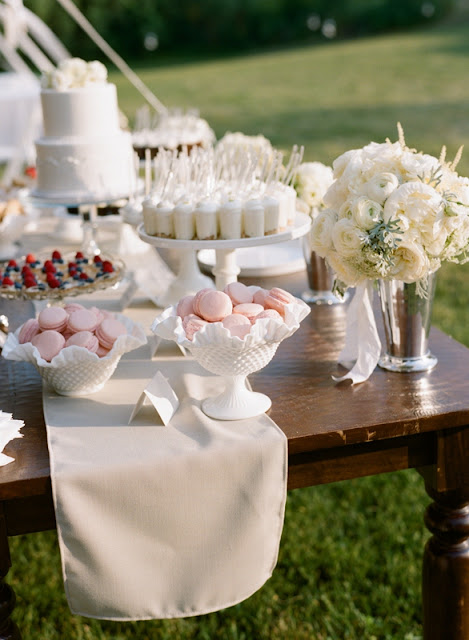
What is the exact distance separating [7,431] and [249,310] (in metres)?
0.42

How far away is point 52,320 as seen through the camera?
4.69 ft

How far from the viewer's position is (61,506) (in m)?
1.23

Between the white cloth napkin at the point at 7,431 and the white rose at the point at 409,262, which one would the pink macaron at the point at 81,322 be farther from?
the white rose at the point at 409,262

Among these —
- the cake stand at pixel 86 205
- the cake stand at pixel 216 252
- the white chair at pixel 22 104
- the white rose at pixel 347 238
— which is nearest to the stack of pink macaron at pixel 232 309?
the white rose at pixel 347 238

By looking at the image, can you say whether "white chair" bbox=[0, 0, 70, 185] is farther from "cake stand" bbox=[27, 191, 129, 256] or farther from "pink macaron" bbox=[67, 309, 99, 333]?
"pink macaron" bbox=[67, 309, 99, 333]

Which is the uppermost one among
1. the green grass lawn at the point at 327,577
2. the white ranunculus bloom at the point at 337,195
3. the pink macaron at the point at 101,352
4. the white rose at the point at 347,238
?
the white ranunculus bloom at the point at 337,195

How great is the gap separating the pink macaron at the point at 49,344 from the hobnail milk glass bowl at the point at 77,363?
0.01 m

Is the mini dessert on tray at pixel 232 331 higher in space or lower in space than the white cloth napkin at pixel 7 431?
higher

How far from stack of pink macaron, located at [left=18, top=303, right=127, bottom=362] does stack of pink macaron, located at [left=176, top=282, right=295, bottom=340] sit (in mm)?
152

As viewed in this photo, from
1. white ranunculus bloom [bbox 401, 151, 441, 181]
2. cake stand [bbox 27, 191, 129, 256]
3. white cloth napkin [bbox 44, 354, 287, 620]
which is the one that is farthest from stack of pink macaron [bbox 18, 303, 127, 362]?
cake stand [bbox 27, 191, 129, 256]

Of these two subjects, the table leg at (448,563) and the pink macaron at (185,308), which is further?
the table leg at (448,563)

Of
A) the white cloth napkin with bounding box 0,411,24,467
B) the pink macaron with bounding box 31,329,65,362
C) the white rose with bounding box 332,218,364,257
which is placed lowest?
the white cloth napkin with bounding box 0,411,24,467

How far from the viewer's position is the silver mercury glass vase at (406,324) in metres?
1.53

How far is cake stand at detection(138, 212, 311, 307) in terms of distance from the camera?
173 cm
